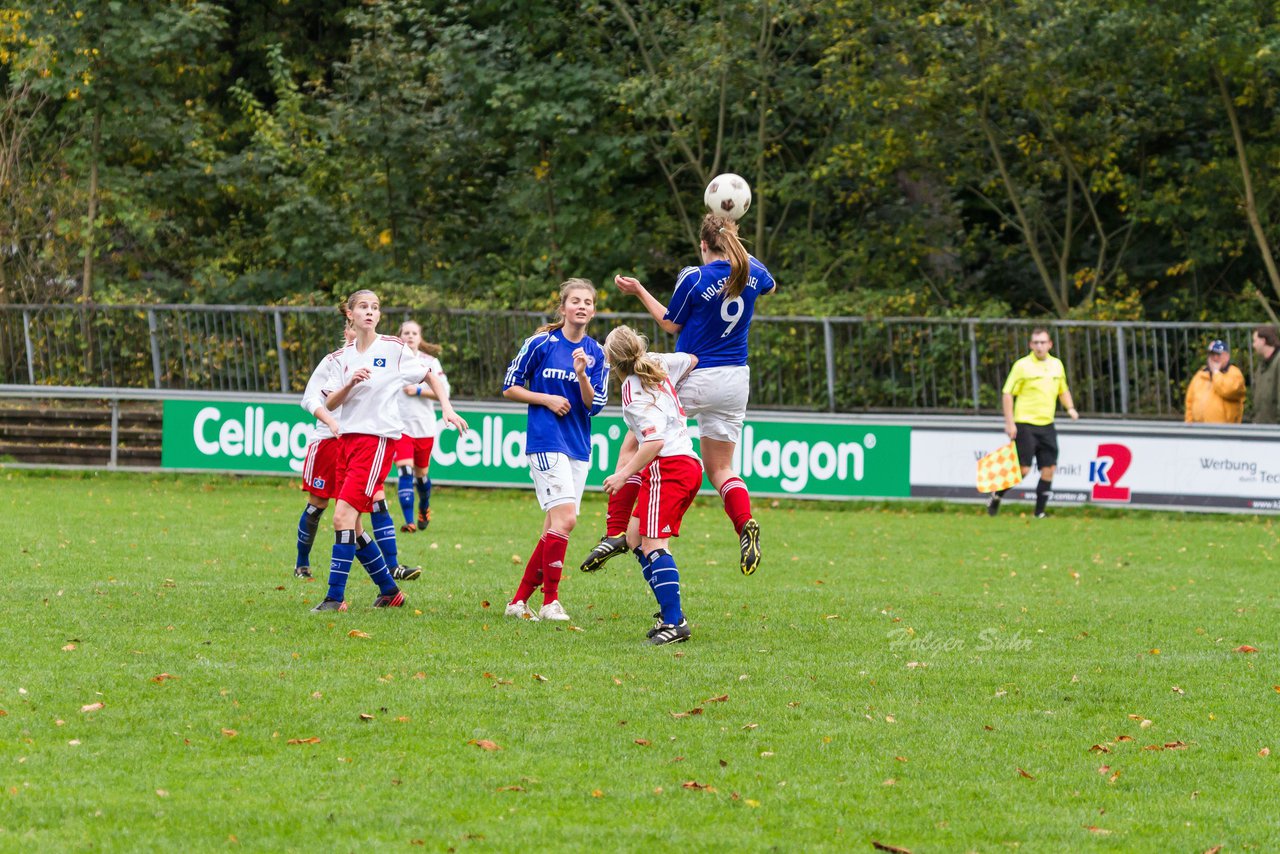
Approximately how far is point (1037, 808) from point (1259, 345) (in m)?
14.7

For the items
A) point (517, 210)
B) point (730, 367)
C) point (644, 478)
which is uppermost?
point (517, 210)

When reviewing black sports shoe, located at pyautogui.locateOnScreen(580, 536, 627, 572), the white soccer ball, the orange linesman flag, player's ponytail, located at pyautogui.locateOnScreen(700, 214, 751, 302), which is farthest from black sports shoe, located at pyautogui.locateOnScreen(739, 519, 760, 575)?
the orange linesman flag

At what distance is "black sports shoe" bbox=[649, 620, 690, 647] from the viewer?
8156 mm

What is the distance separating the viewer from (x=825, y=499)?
752 inches

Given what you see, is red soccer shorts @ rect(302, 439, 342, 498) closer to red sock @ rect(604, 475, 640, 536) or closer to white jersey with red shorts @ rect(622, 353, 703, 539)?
red sock @ rect(604, 475, 640, 536)

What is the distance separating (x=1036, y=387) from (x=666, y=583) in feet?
33.8

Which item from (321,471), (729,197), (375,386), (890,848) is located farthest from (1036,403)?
(890,848)

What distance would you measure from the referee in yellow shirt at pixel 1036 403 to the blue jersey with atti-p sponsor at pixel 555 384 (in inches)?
376

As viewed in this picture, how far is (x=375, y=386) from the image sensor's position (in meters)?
9.02

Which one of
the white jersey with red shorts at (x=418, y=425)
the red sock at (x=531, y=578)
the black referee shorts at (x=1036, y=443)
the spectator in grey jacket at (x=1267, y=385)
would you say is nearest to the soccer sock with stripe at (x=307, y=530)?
the red sock at (x=531, y=578)

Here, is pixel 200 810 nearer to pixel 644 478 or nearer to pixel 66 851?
pixel 66 851

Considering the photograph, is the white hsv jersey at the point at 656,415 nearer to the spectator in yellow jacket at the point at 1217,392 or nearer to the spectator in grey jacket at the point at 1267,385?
the spectator in yellow jacket at the point at 1217,392

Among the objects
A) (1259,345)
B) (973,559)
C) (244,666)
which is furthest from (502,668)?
(1259,345)

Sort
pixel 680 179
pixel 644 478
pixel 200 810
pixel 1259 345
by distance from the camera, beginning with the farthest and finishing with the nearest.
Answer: pixel 680 179
pixel 1259 345
pixel 644 478
pixel 200 810
